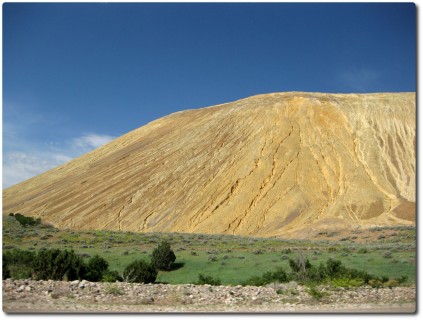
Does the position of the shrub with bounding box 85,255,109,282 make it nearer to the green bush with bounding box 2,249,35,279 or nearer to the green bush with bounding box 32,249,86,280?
the green bush with bounding box 32,249,86,280

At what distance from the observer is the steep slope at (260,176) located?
110 ft

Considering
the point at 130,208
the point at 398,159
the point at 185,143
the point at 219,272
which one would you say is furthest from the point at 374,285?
the point at 185,143

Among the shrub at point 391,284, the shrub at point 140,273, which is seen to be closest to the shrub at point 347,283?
the shrub at point 391,284

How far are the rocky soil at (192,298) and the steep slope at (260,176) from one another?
21485mm

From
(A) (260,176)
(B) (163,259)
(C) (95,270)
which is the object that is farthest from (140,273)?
(A) (260,176)

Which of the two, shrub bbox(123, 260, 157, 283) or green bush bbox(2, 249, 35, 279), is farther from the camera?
shrub bbox(123, 260, 157, 283)

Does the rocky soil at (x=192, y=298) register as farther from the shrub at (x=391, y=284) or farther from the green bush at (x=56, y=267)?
the green bush at (x=56, y=267)

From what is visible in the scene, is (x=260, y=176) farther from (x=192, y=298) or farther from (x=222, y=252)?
(x=192, y=298)

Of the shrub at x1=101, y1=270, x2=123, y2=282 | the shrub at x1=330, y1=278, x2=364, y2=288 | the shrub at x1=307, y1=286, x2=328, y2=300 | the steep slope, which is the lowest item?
the shrub at x1=101, y1=270, x2=123, y2=282

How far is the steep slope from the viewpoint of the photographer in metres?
33.5

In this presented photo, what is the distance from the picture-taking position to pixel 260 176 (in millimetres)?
37656

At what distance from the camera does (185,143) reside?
45.5m

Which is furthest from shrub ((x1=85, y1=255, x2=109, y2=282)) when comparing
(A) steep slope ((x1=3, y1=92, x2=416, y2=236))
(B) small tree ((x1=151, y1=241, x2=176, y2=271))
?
(A) steep slope ((x1=3, y1=92, x2=416, y2=236))

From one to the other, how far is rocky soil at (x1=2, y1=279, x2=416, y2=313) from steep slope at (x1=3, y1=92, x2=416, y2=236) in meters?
21.5
